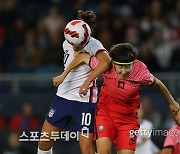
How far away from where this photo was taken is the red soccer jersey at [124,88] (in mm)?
8982

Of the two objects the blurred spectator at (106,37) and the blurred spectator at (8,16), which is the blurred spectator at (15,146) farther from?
the blurred spectator at (8,16)

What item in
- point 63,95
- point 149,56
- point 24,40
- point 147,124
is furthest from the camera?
point 24,40

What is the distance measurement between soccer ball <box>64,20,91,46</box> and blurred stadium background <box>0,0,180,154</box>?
4.23 metres

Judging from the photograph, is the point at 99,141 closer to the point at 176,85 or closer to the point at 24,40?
the point at 176,85

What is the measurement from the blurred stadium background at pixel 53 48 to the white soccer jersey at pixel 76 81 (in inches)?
144

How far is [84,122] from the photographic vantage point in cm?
931

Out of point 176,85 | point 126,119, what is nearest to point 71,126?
point 176,85

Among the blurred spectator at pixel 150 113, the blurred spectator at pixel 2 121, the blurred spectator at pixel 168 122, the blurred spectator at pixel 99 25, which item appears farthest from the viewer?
the blurred spectator at pixel 99 25

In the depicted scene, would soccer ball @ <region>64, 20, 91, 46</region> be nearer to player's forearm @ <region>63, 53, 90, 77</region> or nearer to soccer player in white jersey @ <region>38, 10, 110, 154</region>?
soccer player in white jersey @ <region>38, 10, 110, 154</region>

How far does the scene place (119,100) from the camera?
29.8 feet

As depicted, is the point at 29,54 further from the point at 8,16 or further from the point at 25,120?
the point at 25,120

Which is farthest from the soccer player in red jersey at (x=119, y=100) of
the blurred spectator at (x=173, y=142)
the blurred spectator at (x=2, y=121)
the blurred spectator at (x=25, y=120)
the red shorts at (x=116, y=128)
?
the blurred spectator at (x=2, y=121)

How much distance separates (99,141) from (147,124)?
8.55 ft

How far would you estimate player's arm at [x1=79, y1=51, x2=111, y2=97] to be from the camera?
8766 mm
